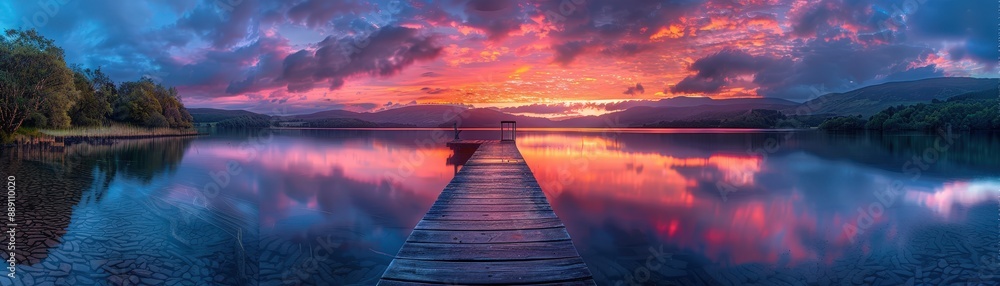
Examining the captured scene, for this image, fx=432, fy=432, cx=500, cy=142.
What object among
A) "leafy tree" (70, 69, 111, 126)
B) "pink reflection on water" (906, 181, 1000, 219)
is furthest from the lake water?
"leafy tree" (70, 69, 111, 126)

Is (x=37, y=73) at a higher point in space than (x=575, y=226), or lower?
higher

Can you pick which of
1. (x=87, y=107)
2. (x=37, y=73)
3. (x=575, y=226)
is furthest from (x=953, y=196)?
(x=87, y=107)

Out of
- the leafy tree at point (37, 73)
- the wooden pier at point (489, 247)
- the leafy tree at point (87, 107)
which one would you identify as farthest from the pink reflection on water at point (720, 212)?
the leafy tree at point (87, 107)

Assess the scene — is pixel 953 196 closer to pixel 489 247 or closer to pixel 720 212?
pixel 720 212

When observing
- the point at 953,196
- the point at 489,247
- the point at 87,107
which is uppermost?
the point at 87,107

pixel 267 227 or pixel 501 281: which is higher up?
pixel 501 281

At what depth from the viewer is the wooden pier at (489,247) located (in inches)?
150

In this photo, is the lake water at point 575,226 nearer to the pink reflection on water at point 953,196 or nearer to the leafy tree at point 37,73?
the pink reflection on water at point 953,196

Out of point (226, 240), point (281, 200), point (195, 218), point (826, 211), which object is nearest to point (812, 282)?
point (826, 211)

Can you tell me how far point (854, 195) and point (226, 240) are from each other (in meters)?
15.9

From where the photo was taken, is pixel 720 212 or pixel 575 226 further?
pixel 720 212

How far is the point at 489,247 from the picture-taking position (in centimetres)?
476

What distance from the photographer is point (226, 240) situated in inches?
282

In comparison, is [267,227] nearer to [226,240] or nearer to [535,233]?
[226,240]
